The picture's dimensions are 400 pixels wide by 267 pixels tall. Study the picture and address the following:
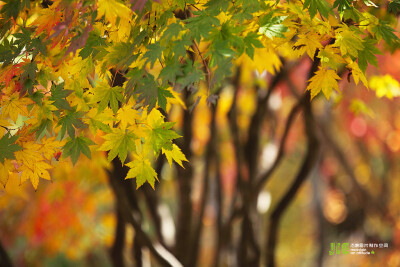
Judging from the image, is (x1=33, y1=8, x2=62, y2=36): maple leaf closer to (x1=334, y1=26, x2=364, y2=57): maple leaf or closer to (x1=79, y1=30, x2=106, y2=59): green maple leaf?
(x1=79, y1=30, x2=106, y2=59): green maple leaf

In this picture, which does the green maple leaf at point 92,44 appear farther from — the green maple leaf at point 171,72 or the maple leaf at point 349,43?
the maple leaf at point 349,43

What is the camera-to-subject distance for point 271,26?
219 centimetres

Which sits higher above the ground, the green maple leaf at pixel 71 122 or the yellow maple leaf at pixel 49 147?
the green maple leaf at pixel 71 122

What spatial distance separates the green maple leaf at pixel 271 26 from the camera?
2.16 metres

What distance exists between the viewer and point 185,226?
4.77 meters

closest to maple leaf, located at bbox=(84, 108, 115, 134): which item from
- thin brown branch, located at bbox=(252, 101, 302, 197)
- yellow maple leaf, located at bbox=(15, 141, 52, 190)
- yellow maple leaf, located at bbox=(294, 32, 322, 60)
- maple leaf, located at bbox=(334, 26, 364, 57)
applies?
yellow maple leaf, located at bbox=(15, 141, 52, 190)

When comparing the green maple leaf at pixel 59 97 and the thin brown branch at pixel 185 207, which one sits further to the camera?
the thin brown branch at pixel 185 207

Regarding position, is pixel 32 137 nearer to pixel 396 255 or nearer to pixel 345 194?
pixel 396 255

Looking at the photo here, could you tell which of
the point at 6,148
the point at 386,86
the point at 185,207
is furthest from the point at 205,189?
the point at 6,148

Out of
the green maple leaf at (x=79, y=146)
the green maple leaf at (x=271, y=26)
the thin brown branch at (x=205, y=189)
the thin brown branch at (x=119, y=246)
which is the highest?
the green maple leaf at (x=271, y=26)

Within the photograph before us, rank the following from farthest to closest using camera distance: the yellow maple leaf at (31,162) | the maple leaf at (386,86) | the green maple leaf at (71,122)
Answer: the maple leaf at (386,86) < the yellow maple leaf at (31,162) < the green maple leaf at (71,122)

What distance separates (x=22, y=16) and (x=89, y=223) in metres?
6.91

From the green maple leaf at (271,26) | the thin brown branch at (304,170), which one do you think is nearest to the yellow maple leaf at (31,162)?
the green maple leaf at (271,26)

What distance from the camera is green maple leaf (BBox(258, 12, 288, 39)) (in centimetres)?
216
